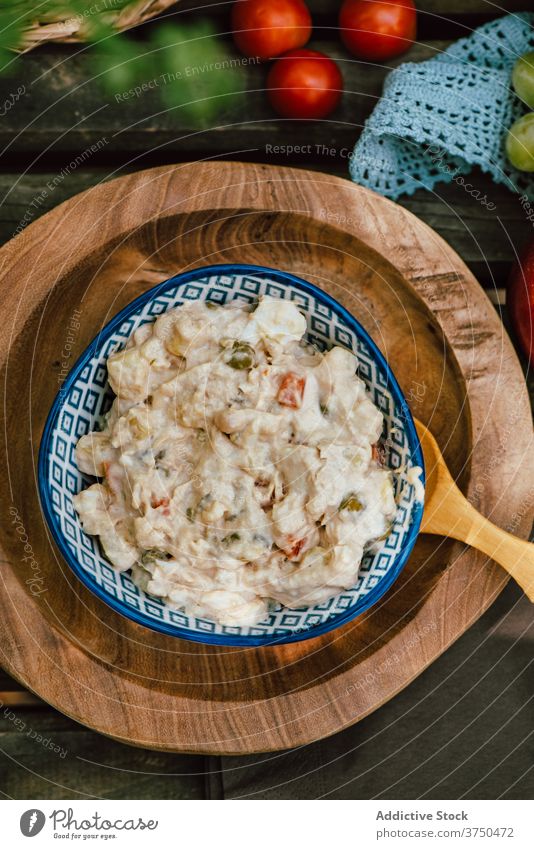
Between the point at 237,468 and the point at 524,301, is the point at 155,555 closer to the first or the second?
the point at 237,468

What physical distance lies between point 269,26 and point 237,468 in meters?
0.81

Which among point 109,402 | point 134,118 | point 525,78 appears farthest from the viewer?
point 134,118

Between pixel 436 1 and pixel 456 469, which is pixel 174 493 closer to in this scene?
pixel 456 469

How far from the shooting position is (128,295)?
124 cm

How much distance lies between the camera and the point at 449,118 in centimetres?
132

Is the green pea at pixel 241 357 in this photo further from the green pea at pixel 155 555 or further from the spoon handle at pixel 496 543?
the spoon handle at pixel 496 543

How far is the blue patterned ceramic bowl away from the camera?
3.54 ft

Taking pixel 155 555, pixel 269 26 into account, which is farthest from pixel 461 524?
pixel 269 26

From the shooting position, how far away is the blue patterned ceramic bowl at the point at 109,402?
3.54 ft

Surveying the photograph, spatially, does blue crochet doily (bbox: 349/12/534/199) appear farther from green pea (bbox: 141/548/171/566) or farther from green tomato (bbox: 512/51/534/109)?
green pea (bbox: 141/548/171/566)

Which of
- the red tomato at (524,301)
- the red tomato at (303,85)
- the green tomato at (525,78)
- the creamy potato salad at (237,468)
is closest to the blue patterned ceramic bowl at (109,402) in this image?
the creamy potato salad at (237,468)

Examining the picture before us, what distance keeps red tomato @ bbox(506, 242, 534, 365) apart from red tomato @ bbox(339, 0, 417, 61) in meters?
0.44
